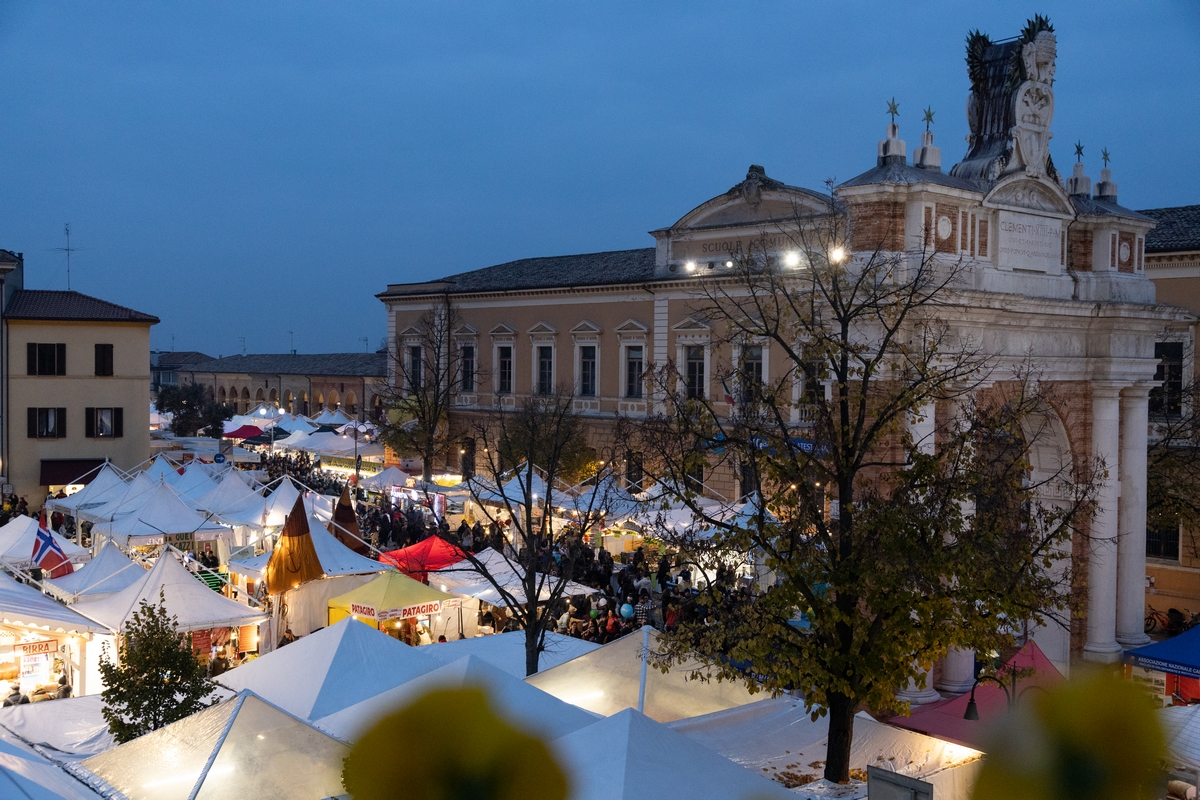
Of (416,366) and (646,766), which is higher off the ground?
(416,366)

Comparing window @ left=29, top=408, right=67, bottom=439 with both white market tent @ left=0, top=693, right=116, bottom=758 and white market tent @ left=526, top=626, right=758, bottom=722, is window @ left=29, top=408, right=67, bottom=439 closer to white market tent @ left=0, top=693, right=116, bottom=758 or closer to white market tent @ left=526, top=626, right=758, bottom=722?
white market tent @ left=0, top=693, right=116, bottom=758

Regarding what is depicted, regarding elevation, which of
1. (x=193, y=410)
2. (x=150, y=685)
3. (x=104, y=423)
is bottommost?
(x=150, y=685)

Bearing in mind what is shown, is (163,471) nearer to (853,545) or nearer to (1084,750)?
(853,545)

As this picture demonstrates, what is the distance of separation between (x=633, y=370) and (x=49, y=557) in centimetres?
1980

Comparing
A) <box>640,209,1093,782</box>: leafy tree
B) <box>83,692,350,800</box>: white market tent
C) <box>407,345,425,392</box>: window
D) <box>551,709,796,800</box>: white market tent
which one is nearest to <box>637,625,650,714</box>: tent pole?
<box>640,209,1093,782</box>: leafy tree

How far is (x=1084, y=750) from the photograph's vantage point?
238 centimetres

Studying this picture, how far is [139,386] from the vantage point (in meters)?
34.9

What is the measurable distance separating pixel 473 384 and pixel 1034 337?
1077 inches

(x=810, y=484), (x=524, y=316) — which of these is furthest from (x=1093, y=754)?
(x=524, y=316)

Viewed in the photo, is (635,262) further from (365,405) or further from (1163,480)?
(365,405)

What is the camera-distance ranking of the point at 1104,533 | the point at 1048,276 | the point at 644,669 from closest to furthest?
the point at 644,669 < the point at 1048,276 < the point at 1104,533

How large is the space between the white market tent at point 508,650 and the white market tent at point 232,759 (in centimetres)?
430

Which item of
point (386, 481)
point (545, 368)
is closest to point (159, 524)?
point (386, 481)

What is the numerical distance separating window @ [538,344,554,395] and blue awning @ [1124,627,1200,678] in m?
24.6
